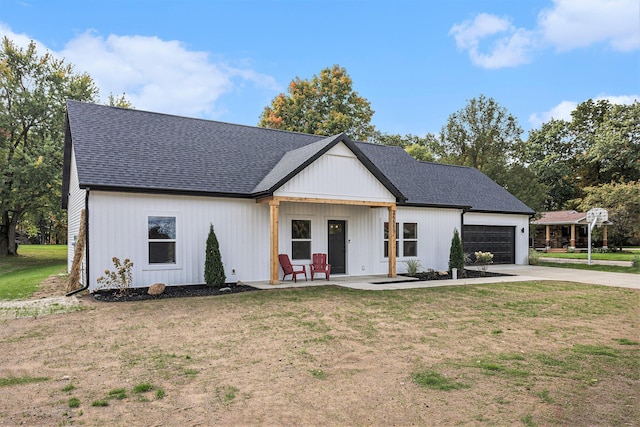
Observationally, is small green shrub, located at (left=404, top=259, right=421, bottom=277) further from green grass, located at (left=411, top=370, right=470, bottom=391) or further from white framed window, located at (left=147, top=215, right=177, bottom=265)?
green grass, located at (left=411, top=370, right=470, bottom=391)

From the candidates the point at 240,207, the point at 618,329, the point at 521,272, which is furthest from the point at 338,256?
the point at 618,329

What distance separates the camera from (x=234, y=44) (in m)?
18.7

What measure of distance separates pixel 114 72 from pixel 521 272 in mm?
22379

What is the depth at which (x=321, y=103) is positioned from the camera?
33188 mm

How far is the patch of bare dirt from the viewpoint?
3807mm

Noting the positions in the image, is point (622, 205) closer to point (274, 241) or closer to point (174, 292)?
point (274, 241)

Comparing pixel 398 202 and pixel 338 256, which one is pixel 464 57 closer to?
pixel 398 202

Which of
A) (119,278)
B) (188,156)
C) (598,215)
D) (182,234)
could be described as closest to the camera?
(119,278)

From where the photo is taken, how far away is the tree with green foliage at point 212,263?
38.8ft

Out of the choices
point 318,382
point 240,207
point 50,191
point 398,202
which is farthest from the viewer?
point 50,191

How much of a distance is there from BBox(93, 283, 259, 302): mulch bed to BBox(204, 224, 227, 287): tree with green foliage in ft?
0.72

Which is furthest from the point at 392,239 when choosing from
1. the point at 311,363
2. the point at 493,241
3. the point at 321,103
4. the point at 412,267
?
the point at 321,103

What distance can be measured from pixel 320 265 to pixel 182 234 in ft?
14.7

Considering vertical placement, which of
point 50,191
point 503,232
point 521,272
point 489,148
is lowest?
point 521,272
